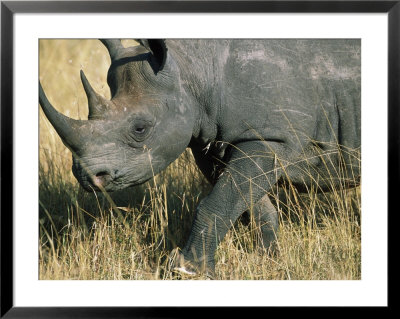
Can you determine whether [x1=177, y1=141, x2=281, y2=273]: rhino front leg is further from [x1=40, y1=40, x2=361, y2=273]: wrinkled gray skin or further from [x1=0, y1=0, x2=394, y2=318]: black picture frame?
[x1=0, y1=0, x2=394, y2=318]: black picture frame

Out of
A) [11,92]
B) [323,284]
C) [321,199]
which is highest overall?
[11,92]

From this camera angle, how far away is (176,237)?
21.3 ft

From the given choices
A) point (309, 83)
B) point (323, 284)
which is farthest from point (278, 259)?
point (309, 83)

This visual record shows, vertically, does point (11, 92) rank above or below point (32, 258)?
above

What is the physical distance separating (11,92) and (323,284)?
215cm

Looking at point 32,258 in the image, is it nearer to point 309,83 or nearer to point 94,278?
point 94,278

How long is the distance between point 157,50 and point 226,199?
3.47 feet

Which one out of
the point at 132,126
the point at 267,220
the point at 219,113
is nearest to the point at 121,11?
the point at 132,126

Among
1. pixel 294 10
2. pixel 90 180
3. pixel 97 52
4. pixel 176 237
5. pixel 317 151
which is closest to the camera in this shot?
pixel 294 10

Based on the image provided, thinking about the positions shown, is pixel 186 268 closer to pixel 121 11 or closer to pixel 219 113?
pixel 219 113

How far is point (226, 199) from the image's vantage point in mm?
5688

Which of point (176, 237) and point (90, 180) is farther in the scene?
point (176, 237)

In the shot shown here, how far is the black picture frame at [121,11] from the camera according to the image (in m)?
5.02

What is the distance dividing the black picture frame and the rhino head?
1.40ft
